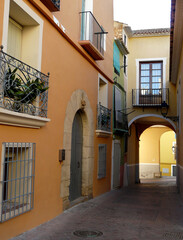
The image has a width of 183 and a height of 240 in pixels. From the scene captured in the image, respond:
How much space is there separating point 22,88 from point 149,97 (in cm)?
1222

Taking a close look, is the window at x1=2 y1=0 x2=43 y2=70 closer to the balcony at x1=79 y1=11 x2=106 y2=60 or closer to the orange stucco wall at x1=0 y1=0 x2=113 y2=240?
the orange stucco wall at x1=0 y1=0 x2=113 y2=240

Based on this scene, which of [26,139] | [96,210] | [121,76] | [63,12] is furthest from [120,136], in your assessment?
[26,139]

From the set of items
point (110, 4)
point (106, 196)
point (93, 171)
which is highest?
point (110, 4)

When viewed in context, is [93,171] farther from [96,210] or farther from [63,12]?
[63,12]

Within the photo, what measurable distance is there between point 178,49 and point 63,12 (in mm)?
5729

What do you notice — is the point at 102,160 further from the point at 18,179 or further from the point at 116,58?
the point at 18,179

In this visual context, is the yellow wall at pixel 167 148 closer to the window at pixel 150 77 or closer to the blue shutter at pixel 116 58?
the window at pixel 150 77

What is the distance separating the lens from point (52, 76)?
6828mm

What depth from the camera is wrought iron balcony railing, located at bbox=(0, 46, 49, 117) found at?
16.0 feet

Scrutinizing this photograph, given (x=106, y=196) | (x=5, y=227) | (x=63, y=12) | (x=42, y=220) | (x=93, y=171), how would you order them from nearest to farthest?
(x=5, y=227) < (x=42, y=220) < (x=63, y=12) < (x=93, y=171) < (x=106, y=196)

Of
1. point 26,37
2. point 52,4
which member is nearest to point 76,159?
point 26,37

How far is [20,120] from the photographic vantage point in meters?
5.25

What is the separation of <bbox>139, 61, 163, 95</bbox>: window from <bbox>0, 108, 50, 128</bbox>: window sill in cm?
1159

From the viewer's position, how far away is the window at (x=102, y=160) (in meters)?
10.8
